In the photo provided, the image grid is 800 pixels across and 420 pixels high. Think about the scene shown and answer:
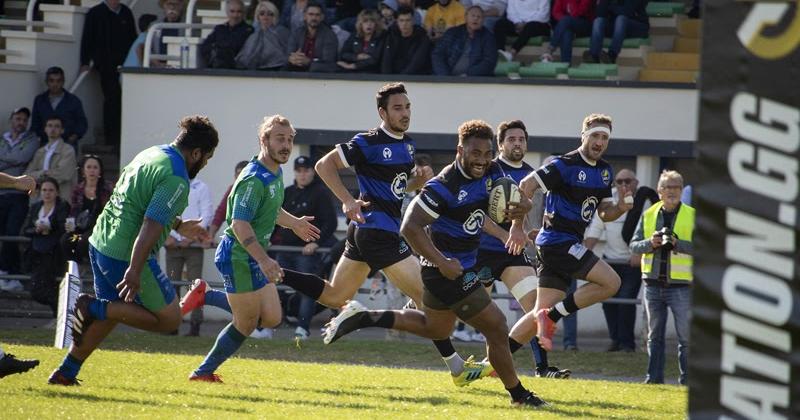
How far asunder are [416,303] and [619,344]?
5.89 m

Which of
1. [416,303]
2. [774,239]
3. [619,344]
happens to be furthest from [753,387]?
[619,344]

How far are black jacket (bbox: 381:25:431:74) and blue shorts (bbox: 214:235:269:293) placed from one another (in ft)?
28.0

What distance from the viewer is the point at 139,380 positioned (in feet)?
33.4

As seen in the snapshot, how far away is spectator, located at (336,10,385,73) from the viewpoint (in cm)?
1823

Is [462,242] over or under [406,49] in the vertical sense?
under

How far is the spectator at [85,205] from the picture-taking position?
16609 millimetres

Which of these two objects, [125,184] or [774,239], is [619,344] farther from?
[774,239]

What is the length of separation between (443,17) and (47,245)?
20.5 ft

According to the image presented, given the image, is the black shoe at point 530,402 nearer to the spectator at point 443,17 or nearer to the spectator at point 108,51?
the spectator at point 443,17

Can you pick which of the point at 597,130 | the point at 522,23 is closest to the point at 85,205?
the point at 522,23

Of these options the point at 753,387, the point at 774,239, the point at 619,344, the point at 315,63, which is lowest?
the point at 619,344

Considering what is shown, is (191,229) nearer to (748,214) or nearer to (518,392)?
(518,392)

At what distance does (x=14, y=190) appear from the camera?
61.1 ft

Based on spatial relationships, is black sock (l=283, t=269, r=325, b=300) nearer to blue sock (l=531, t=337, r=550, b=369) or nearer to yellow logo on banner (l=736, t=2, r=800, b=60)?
blue sock (l=531, t=337, r=550, b=369)
